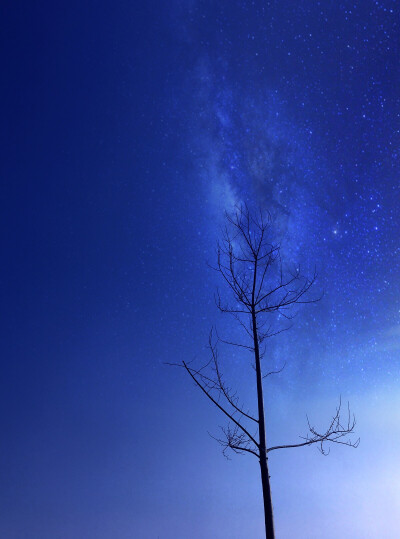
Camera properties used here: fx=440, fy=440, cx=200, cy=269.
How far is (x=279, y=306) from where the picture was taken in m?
5.83

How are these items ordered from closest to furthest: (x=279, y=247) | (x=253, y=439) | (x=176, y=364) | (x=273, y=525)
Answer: (x=273, y=525), (x=253, y=439), (x=176, y=364), (x=279, y=247)

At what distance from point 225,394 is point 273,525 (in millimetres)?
1435

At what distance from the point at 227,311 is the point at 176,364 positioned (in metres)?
1.10

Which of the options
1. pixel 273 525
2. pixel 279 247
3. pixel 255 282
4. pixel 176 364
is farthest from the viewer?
pixel 279 247

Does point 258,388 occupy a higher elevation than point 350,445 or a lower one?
higher

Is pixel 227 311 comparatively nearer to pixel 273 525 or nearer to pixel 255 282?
pixel 255 282

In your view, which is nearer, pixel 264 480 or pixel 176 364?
pixel 264 480

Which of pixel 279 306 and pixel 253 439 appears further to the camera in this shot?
pixel 279 306

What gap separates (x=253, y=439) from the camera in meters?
4.84

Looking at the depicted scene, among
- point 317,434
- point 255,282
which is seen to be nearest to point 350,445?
point 317,434

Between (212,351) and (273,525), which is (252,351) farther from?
(273,525)

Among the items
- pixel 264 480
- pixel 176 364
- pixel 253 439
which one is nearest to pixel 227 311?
pixel 176 364

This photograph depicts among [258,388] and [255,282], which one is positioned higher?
[255,282]

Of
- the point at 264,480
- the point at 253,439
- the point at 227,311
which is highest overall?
the point at 227,311
